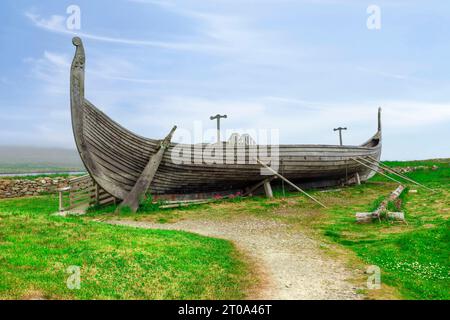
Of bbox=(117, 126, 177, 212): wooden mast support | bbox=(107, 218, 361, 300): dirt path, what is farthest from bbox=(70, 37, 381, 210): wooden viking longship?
bbox=(107, 218, 361, 300): dirt path

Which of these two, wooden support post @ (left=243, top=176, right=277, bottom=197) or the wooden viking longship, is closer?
the wooden viking longship

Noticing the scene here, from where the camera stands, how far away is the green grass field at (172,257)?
21.7 feet

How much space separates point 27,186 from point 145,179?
14729 millimetres

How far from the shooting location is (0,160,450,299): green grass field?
661cm

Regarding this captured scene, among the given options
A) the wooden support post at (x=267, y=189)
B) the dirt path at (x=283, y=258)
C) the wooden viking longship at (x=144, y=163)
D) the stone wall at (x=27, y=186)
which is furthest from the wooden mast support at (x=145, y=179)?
the stone wall at (x=27, y=186)

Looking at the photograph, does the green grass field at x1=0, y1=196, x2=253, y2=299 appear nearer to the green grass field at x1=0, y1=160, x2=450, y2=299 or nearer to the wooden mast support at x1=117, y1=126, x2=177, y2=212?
the green grass field at x1=0, y1=160, x2=450, y2=299

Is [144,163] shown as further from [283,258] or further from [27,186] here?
[27,186]

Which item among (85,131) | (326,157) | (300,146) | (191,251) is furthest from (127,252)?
(326,157)

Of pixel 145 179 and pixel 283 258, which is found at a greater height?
pixel 145 179

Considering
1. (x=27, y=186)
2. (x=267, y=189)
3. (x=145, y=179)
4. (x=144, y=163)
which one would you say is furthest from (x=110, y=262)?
(x=27, y=186)

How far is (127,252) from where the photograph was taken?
8688 millimetres

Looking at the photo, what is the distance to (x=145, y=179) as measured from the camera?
17.5 meters

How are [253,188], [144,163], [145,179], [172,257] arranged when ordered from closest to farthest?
[172,257], [145,179], [144,163], [253,188]

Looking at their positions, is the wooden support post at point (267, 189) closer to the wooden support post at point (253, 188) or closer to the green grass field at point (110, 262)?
the wooden support post at point (253, 188)
